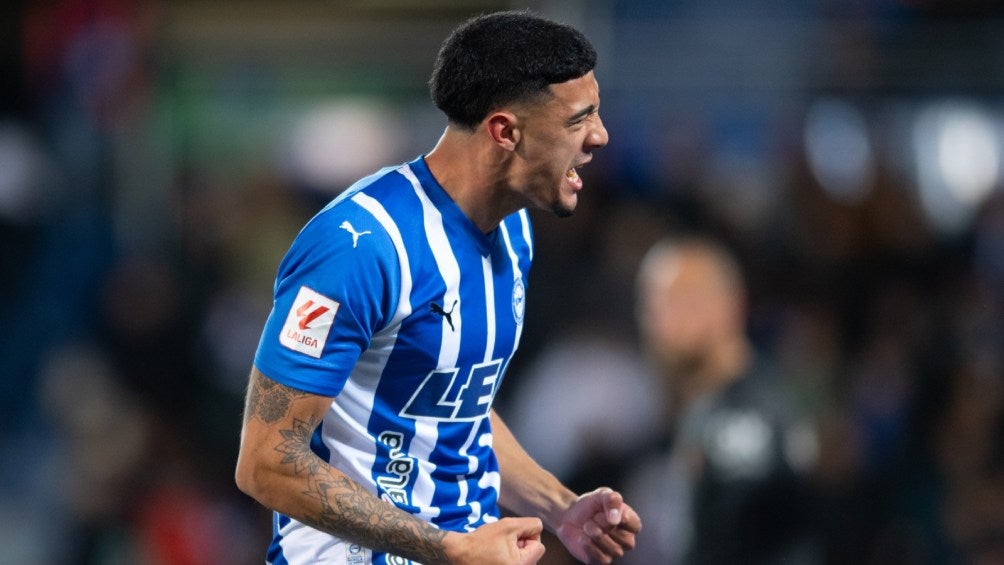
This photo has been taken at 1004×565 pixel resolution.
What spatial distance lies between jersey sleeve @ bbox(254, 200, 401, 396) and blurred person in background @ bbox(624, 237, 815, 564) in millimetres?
2470

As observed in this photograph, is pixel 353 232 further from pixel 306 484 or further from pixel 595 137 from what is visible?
pixel 595 137

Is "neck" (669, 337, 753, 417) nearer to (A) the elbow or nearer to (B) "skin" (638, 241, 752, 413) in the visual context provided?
(B) "skin" (638, 241, 752, 413)

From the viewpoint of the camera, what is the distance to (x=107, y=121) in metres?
9.47

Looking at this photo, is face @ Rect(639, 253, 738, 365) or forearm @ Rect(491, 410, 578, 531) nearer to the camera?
forearm @ Rect(491, 410, 578, 531)

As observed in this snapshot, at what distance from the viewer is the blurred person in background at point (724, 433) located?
5.23 m

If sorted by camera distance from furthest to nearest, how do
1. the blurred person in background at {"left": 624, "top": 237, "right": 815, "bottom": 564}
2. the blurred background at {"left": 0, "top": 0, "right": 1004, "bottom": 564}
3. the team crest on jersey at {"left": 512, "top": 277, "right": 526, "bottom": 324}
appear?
the blurred background at {"left": 0, "top": 0, "right": 1004, "bottom": 564} < the blurred person in background at {"left": 624, "top": 237, "right": 815, "bottom": 564} < the team crest on jersey at {"left": 512, "top": 277, "right": 526, "bottom": 324}

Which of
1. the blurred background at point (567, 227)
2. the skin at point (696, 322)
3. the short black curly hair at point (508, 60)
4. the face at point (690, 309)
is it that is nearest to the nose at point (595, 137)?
the short black curly hair at point (508, 60)

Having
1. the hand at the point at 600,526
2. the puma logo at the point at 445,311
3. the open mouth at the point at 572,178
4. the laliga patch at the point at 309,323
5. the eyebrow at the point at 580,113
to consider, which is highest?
the eyebrow at the point at 580,113

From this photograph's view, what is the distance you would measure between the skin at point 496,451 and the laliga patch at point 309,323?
0.32 feet

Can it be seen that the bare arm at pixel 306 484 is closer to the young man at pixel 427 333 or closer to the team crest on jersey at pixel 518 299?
the young man at pixel 427 333

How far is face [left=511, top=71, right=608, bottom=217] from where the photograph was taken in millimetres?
3330

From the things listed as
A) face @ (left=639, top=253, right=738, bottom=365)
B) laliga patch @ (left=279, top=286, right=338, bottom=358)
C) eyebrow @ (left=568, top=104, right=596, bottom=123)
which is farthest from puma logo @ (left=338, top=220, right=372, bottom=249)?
face @ (left=639, top=253, right=738, bottom=365)

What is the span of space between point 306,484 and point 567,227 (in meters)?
5.40

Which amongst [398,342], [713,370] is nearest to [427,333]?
[398,342]
